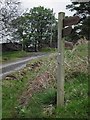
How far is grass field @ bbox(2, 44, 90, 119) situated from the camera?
6.77 m

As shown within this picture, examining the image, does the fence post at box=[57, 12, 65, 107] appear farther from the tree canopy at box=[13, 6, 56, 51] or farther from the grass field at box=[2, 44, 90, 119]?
the tree canopy at box=[13, 6, 56, 51]

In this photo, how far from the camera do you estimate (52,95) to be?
25.2ft

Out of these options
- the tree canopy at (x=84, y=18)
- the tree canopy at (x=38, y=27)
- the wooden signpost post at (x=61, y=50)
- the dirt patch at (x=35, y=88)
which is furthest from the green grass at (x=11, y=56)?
the wooden signpost post at (x=61, y=50)

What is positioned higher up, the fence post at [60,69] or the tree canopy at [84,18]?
the tree canopy at [84,18]

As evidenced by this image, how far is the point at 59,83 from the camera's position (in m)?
7.30

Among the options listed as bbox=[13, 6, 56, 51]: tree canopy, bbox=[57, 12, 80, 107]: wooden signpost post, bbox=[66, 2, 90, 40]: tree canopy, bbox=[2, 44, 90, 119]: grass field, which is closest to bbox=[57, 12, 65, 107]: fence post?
bbox=[57, 12, 80, 107]: wooden signpost post

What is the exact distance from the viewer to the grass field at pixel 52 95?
6773 millimetres

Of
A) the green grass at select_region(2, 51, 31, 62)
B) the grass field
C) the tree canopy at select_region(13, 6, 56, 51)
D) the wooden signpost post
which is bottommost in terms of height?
the green grass at select_region(2, 51, 31, 62)

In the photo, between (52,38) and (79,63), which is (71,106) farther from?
(52,38)

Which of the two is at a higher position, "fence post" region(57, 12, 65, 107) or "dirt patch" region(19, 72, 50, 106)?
"fence post" region(57, 12, 65, 107)

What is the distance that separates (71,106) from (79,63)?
3513 mm

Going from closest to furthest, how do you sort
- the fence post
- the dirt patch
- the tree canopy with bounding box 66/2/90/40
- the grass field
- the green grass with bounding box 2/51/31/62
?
the grass field, the fence post, the dirt patch, the tree canopy with bounding box 66/2/90/40, the green grass with bounding box 2/51/31/62

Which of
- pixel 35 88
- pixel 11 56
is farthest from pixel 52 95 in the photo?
pixel 11 56

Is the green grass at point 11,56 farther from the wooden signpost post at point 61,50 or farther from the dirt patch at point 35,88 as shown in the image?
the wooden signpost post at point 61,50
